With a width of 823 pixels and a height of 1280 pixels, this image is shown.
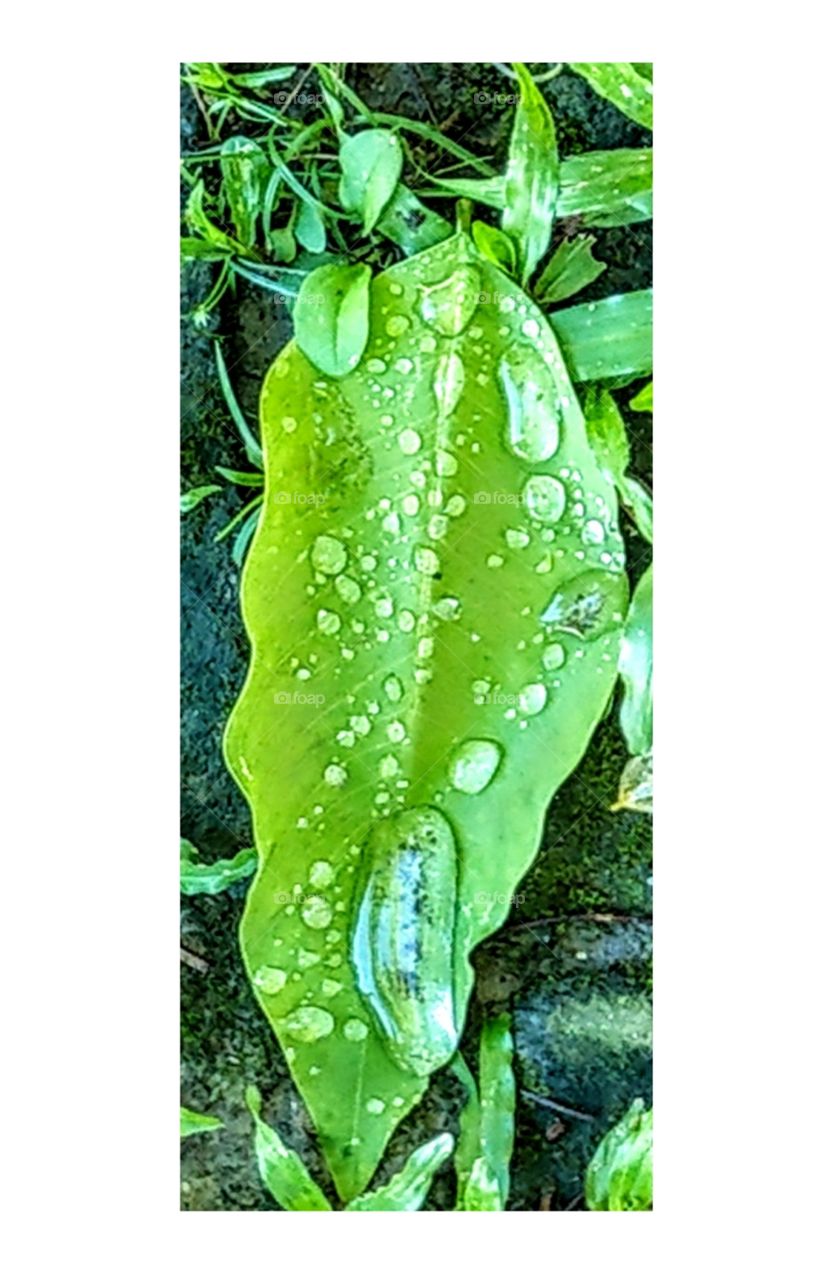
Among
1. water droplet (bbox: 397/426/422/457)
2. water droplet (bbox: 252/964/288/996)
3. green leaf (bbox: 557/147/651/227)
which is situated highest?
green leaf (bbox: 557/147/651/227)

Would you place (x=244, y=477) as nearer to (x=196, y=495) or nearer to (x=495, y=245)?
(x=196, y=495)

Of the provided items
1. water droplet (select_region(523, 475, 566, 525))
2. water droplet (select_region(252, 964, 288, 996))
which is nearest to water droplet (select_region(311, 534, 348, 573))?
water droplet (select_region(523, 475, 566, 525))

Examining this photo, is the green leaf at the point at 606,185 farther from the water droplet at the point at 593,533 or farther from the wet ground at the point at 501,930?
the water droplet at the point at 593,533

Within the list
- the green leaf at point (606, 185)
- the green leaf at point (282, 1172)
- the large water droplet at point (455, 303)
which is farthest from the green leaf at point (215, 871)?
the green leaf at point (606, 185)

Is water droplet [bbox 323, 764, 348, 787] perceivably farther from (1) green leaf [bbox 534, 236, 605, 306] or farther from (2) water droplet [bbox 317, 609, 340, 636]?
(1) green leaf [bbox 534, 236, 605, 306]

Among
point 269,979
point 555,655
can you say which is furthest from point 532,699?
point 269,979
